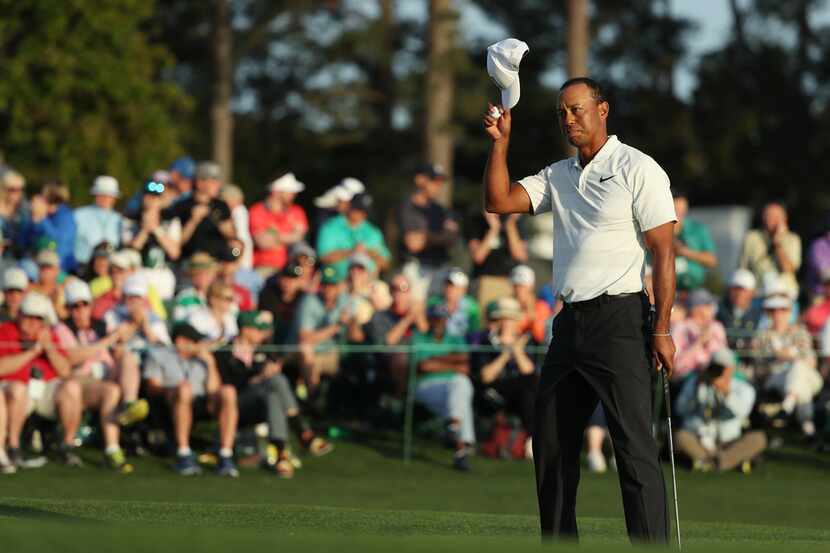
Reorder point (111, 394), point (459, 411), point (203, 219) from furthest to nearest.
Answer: point (203, 219) → point (459, 411) → point (111, 394)

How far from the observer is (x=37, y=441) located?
1418 centimetres

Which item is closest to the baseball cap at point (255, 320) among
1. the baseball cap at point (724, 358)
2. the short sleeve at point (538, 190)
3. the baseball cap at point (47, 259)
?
the baseball cap at point (47, 259)

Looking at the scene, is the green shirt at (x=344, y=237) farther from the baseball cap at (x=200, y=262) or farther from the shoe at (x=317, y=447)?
the shoe at (x=317, y=447)

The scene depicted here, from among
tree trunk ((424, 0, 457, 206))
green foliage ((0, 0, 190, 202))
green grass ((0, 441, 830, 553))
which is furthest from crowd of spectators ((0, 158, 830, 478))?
green foliage ((0, 0, 190, 202))

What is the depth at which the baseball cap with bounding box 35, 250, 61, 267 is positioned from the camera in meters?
14.5

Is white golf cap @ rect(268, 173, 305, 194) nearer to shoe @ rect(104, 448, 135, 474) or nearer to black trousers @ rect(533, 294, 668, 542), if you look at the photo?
shoe @ rect(104, 448, 135, 474)

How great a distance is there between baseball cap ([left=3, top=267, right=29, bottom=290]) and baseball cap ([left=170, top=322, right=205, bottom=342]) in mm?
1246

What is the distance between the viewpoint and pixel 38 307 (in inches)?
536

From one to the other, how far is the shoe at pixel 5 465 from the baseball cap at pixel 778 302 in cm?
688

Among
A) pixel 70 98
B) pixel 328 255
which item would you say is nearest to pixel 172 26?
pixel 70 98

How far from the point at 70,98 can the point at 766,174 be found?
57.2 feet

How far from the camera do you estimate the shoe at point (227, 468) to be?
13.6 meters

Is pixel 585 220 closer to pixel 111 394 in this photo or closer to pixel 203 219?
pixel 111 394

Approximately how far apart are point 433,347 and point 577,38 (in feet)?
36.4
